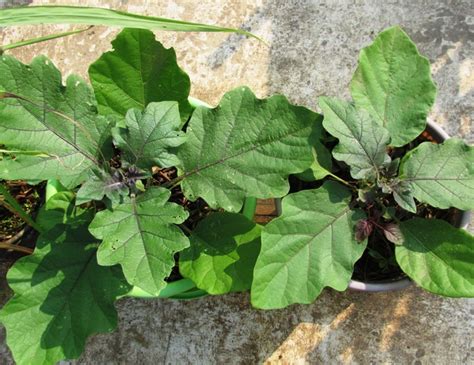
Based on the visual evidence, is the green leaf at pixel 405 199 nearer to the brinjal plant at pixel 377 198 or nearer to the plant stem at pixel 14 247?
the brinjal plant at pixel 377 198

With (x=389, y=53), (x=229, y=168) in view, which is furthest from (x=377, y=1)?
(x=229, y=168)

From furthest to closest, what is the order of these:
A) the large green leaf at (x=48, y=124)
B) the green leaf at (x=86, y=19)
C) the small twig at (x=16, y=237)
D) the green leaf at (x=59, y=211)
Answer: the small twig at (x=16, y=237), the green leaf at (x=59, y=211), the large green leaf at (x=48, y=124), the green leaf at (x=86, y=19)

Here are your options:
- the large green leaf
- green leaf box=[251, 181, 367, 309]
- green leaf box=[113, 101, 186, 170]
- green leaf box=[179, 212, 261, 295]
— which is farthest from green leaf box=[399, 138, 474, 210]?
the large green leaf

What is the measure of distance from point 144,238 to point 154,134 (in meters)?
0.17

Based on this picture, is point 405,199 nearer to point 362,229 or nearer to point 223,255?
point 362,229

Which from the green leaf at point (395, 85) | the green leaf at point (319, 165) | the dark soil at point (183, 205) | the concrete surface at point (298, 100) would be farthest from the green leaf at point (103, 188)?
the concrete surface at point (298, 100)

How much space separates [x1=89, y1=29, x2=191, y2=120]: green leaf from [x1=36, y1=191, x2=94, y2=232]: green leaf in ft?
0.60

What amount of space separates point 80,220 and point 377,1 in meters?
0.98

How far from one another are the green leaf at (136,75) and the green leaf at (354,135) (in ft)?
0.88

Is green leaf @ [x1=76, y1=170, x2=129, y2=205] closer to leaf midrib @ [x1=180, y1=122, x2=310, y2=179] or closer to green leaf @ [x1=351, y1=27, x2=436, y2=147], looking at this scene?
leaf midrib @ [x1=180, y1=122, x2=310, y2=179]

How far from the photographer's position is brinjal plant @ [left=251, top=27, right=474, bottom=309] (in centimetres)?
98

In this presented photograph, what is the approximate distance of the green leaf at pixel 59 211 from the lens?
110 cm

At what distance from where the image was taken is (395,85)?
1.05 m

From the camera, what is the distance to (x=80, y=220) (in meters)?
1.07
